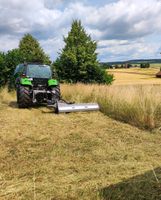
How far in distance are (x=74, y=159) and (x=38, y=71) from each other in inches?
350

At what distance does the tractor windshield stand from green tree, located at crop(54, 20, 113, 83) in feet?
52.6

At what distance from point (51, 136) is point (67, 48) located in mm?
24351

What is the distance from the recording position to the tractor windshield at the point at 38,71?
48.8 feet

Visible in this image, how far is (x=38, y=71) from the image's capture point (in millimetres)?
15078

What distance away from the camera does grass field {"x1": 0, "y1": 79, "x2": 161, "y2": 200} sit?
5.02m

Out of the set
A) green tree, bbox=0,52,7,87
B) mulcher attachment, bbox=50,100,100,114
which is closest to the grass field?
mulcher attachment, bbox=50,100,100,114

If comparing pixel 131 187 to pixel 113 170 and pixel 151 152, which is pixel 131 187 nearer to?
pixel 113 170

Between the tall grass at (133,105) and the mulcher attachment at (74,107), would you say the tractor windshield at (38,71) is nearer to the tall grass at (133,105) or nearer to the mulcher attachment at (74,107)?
the tall grass at (133,105)

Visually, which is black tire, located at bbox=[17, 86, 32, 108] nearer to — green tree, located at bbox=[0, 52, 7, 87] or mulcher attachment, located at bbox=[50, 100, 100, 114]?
mulcher attachment, located at bbox=[50, 100, 100, 114]

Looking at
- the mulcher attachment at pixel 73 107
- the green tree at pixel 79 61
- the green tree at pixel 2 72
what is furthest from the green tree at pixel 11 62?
the mulcher attachment at pixel 73 107

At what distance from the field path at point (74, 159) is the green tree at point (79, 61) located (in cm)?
2100

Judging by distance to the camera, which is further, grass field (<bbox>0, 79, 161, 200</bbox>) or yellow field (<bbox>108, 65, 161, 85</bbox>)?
yellow field (<bbox>108, 65, 161, 85</bbox>)

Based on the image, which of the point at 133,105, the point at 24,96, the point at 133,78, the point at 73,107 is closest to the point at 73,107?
the point at 73,107

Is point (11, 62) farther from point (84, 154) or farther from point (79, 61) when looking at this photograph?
point (84, 154)
